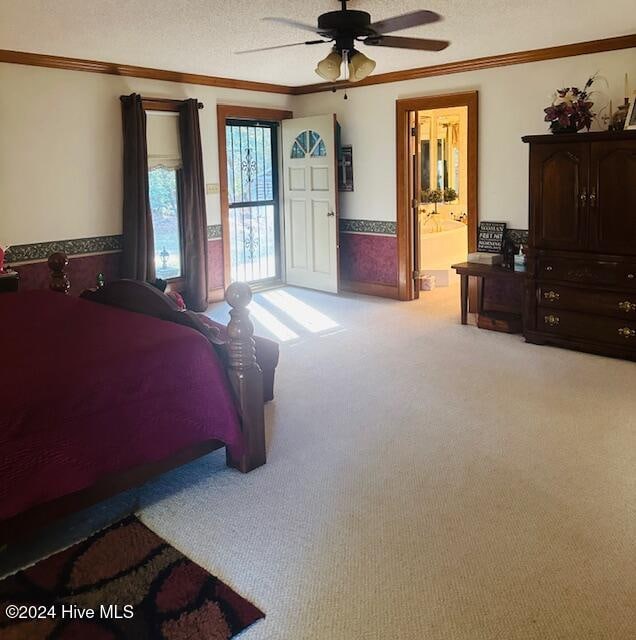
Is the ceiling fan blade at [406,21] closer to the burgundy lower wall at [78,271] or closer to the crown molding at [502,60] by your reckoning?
the crown molding at [502,60]

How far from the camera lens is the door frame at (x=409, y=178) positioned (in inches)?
248

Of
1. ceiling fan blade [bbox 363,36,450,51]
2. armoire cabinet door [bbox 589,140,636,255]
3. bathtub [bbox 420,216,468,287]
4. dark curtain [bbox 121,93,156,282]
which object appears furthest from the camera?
bathtub [bbox 420,216,468,287]

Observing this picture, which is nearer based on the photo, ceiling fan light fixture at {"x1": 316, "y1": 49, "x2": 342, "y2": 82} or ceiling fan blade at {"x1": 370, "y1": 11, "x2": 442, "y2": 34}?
ceiling fan blade at {"x1": 370, "y1": 11, "x2": 442, "y2": 34}

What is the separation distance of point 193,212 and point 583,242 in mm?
3720

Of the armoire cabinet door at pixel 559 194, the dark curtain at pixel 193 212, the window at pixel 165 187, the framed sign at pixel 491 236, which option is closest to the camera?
the armoire cabinet door at pixel 559 194

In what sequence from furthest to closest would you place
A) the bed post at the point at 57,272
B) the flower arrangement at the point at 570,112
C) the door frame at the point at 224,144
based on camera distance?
the door frame at the point at 224,144
the flower arrangement at the point at 570,112
the bed post at the point at 57,272

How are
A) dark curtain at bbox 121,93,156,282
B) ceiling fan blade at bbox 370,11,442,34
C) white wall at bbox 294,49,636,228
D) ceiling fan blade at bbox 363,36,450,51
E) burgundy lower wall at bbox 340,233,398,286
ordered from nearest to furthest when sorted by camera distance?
ceiling fan blade at bbox 370,11,442,34 → ceiling fan blade at bbox 363,36,450,51 → white wall at bbox 294,49,636,228 → dark curtain at bbox 121,93,156,282 → burgundy lower wall at bbox 340,233,398,286

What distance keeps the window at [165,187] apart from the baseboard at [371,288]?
2.01 meters

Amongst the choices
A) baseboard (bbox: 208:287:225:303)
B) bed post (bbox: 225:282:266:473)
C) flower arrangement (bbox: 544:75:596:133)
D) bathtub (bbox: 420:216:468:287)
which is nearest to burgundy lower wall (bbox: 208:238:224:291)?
baseboard (bbox: 208:287:225:303)

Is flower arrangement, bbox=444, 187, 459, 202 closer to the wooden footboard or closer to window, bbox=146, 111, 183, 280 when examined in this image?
window, bbox=146, 111, 183, 280

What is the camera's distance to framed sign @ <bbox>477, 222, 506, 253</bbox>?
616 cm

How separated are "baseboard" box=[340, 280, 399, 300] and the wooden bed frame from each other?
155 inches

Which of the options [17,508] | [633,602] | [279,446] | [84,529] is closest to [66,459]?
[17,508]

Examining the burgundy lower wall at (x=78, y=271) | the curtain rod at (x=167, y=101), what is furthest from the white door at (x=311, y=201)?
the burgundy lower wall at (x=78, y=271)
